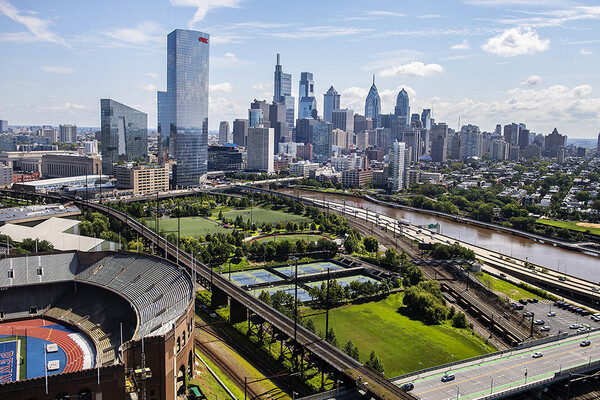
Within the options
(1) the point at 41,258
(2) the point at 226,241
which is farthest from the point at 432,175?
(1) the point at 41,258

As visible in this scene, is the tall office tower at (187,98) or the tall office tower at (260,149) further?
the tall office tower at (260,149)

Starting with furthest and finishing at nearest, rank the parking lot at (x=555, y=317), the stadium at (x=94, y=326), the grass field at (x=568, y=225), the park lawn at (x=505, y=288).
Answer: the grass field at (x=568, y=225)
the park lawn at (x=505, y=288)
the parking lot at (x=555, y=317)
the stadium at (x=94, y=326)

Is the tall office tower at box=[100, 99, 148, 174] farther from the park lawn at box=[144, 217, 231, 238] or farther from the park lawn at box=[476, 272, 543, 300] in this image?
the park lawn at box=[476, 272, 543, 300]

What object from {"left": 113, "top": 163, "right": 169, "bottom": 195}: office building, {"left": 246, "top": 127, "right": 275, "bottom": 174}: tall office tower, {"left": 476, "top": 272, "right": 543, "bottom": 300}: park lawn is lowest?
{"left": 476, "top": 272, "right": 543, "bottom": 300}: park lawn

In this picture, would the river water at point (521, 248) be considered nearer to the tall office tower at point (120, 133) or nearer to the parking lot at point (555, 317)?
the parking lot at point (555, 317)

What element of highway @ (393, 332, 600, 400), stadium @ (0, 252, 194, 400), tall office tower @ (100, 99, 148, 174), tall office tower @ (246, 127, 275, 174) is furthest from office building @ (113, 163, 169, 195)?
highway @ (393, 332, 600, 400)

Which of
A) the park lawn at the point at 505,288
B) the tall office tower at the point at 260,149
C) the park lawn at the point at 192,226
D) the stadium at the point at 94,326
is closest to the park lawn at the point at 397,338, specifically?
the park lawn at the point at 505,288
